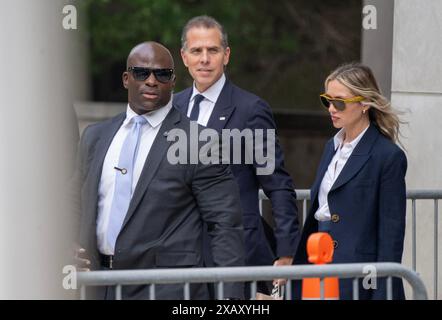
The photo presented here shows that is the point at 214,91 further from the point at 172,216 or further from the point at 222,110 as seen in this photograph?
the point at 172,216

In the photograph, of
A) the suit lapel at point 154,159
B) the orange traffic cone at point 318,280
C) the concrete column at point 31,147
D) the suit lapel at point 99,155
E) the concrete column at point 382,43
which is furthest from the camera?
the concrete column at point 382,43

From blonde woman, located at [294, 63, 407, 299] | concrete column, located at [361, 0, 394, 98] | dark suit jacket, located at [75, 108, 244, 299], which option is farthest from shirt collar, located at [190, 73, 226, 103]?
concrete column, located at [361, 0, 394, 98]

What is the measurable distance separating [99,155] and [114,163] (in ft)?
0.34

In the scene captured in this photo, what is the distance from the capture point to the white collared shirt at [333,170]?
6.68 meters

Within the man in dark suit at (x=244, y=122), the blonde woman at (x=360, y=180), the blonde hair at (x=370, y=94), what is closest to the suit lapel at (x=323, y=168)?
the blonde woman at (x=360, y=180)

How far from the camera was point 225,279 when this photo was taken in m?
5.20

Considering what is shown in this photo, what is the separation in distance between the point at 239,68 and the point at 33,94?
1507 centimetres

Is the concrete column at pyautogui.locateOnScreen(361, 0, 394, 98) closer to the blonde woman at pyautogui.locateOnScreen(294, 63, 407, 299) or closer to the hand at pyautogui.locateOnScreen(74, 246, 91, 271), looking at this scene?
the blonde woman at pyautogui.locateOnScreen(294, 63, 407, 299)

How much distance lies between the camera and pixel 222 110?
22.8 feet

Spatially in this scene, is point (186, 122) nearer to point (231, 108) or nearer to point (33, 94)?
point (231, 108)

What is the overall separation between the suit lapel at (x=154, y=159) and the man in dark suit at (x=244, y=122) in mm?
667

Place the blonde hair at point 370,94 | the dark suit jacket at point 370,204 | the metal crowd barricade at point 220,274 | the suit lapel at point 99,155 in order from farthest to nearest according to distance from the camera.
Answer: the blonde hair at point 370,94 → the dark suit jacket at point 370,204 → the suit lapel at point 99,155 → the metal crowd barricade at point 220,274

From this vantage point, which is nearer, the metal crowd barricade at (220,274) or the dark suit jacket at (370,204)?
the metal crowd barricade at (220,274)

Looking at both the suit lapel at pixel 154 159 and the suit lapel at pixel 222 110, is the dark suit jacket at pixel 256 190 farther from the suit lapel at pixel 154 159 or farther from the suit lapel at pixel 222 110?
the suit lapel at pixel 154 159
